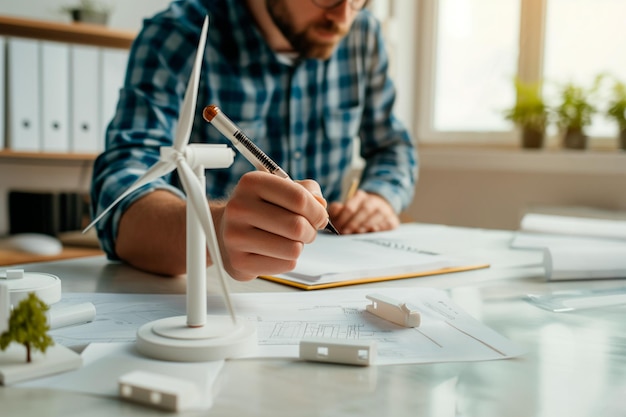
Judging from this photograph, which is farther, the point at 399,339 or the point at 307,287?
the point at 307,287

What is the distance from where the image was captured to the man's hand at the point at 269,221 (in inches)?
24.2

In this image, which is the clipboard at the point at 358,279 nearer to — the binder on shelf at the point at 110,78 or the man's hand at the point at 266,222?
the man's hand at the point at 266,222

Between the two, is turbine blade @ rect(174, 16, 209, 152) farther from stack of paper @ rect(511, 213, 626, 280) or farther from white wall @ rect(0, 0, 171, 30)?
white wall @ rect(0, 0, 171, 30)

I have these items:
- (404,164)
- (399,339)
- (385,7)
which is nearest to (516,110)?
(385,7)

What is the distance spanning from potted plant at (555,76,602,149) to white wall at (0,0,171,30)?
149 cm

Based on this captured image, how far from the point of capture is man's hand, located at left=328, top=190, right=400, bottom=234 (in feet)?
3.97

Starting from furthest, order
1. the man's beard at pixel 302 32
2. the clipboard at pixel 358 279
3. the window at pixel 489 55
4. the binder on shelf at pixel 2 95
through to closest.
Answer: the window at pixel 489 55
the binder on shelf at pixel 2 95
the man's beard at pixel 302 32
the clipboard at pixel 358 279

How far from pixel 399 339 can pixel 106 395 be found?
0.25m

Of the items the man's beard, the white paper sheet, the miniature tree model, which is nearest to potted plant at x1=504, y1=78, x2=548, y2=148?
the man's beard

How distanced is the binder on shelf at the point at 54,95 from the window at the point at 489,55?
1.28 metres

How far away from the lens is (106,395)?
16.8 inches

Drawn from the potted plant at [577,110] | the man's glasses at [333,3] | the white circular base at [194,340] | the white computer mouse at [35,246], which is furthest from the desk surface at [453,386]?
the potted plant at [577,110]

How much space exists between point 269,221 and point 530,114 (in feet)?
6.33

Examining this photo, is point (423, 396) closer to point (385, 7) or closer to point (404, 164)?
point (404, 164)
